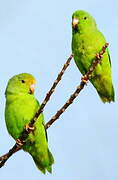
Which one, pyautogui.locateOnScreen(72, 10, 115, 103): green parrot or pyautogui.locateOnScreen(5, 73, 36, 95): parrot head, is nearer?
pyautogui.locateOnScreen(5, 73, 36, 95): parrot head

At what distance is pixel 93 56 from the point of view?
608 cm

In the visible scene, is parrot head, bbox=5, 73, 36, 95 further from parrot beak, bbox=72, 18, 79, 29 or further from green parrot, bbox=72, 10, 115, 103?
parrot beak, bbox=72, 18, 79, 29

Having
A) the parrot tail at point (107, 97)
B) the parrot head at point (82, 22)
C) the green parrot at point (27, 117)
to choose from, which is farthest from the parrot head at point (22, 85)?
the parrot head at point (82, 22)

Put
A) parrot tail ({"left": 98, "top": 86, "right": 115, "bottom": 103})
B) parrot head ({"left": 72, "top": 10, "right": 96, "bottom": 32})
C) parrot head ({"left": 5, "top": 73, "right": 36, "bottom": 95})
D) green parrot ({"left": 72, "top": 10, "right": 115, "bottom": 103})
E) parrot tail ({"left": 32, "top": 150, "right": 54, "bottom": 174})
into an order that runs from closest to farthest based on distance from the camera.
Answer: parrot tail ({"left": 32, "top": 150, "right": 54, "bottom": 174})
parrot head ({"left": 5, "top": 73, "right": 36, "bottom": 95})
green parrot ({"left": 72, "top": 10, "right": 115, "bottom": 103})
parrot tail ({"left": 98, "top": 86, "right": 115, "bottom": 103})
parrot head ({"left": 72, "top": 10, "right": 96, "bottom": 32})

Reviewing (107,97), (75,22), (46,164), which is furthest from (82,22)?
(46,164)

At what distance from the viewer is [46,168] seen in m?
4.76

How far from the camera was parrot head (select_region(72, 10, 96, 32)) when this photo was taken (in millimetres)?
6674

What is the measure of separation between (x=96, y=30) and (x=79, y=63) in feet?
2.88

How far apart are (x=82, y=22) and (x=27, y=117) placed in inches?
102

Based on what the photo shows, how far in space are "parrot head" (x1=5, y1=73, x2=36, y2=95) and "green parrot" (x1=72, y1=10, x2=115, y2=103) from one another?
115 centimetres

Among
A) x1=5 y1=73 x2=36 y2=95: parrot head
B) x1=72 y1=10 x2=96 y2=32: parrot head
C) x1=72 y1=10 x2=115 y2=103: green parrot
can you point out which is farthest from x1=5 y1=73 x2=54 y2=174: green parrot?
x1=72 y1=10 x2=96 y2=32: parrot head

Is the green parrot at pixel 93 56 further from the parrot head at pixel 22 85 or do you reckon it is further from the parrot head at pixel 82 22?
the parrot head at pixel 22 85

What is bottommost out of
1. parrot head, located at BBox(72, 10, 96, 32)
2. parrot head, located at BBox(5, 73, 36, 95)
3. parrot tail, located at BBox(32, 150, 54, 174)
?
parrot tail, located at BBox(32, 150, 54, 174)

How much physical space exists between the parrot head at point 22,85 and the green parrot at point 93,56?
115 centimetres
